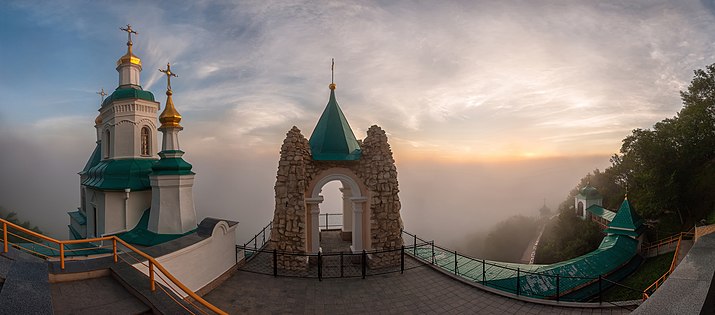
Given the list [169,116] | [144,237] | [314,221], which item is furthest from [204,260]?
[169,116]

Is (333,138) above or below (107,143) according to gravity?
below

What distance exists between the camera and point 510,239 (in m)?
52.6

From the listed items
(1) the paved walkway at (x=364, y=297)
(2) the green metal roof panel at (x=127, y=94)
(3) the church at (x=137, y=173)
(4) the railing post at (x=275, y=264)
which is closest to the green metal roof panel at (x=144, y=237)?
(3) the church at (x=137, y=173)

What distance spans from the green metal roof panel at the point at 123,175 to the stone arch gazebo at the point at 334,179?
24.3ft

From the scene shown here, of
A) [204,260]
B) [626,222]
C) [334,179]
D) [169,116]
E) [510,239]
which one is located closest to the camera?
[204,260]

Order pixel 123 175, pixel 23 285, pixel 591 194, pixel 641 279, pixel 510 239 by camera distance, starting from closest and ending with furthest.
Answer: pixel 23 285
pixel 641 279
pixel 123 175
pixel 591 194
pixel 510 239

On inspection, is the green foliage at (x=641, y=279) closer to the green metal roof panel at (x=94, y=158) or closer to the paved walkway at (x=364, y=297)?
the paved walkway at (x=364, y=297)

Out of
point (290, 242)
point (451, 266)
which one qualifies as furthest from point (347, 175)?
point (451, 266)

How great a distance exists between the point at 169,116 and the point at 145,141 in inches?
141

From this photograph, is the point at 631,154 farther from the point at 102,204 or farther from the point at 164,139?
the point at 102,204

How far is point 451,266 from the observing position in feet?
35.4

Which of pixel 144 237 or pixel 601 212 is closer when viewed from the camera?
pixel 144 237

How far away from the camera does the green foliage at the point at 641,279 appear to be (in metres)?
11.5

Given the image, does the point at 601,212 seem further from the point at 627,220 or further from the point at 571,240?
the point at 627,220
